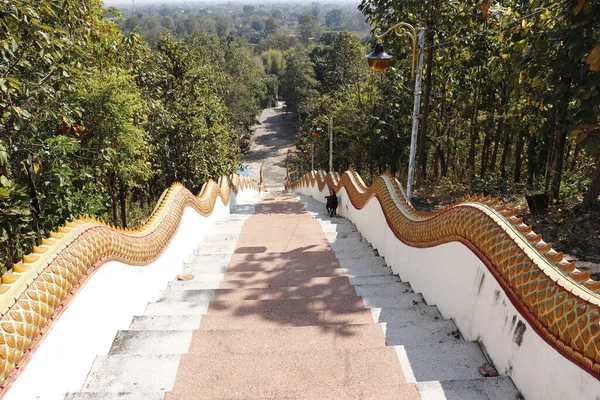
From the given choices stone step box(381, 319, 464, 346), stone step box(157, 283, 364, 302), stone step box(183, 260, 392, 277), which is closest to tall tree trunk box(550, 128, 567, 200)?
stone step box(183, 260, 392, 277)

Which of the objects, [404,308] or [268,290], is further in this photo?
[268,290]

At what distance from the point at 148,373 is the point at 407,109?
14.4m

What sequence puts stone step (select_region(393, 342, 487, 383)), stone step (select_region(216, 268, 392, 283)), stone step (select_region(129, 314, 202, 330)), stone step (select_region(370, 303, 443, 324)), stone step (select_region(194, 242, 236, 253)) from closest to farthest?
stone step (select_region(393, 342, 487, 383)) < stone step (select_region(129, 314, 202, 330)) < stone step (select_region(370, 303, 443, 324)) < stone step (select_region(216, 268, 392, 283)) < stone step (select_region(194, 242, 236, 253))

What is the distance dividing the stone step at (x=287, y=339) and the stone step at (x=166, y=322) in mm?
369

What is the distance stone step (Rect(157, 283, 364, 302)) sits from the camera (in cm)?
437

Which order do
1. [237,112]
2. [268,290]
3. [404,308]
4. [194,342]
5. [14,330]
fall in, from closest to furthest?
[14,330] < [194,342] < [404,308] < [268,290] < [237,112]

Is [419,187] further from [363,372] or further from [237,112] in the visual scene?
Answer: [237,112]

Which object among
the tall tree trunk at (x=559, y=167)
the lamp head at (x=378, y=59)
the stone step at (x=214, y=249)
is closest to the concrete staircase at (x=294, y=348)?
the stone step at (x=214, y=249)

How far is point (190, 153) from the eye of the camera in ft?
43.2

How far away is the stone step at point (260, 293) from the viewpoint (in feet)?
14.3

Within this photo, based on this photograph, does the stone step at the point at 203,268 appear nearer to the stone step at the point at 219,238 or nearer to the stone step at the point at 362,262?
the stone step at the point at 219,238

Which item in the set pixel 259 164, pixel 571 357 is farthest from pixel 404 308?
pixel 259 164

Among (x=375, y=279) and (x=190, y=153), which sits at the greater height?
(x=190, y=153)

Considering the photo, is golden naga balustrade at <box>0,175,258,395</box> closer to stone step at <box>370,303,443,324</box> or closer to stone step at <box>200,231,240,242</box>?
stone step at <box>370,303,443,324</box>
